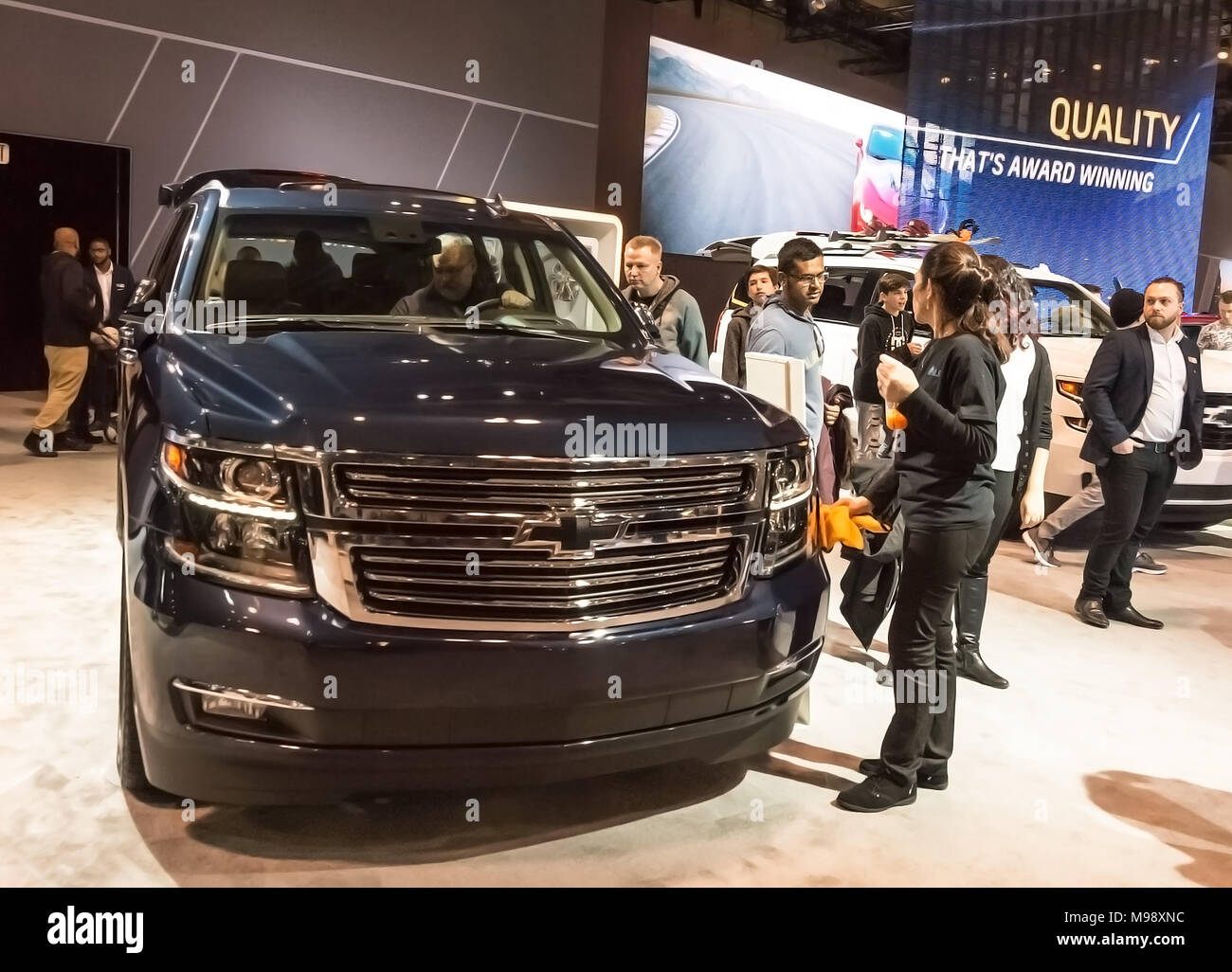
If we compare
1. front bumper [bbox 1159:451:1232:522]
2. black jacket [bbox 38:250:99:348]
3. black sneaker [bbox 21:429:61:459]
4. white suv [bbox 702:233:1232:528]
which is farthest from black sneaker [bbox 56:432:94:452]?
front bumper [bbox 1159:451:1232:522]

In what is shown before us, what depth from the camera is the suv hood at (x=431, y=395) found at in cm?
244

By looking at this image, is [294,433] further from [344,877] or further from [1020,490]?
[1020,490]

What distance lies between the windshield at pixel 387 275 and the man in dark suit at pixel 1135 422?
2832mm

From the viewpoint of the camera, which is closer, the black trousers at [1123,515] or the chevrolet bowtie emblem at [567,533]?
the chevrolet bowtie emblem at [567,533]

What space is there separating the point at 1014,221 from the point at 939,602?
9154 millimetres

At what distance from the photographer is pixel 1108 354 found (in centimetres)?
542

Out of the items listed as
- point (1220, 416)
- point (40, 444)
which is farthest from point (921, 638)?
point (40, 444)

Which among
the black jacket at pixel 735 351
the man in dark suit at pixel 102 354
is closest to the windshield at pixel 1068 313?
the black jacket at pixel 735 351

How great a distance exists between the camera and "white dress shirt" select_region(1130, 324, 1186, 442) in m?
5.38

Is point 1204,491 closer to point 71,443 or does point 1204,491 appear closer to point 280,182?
point 280,182

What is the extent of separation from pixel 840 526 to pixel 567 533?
1124mm

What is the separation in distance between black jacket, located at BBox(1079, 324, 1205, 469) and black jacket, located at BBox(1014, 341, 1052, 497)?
0.86 metres

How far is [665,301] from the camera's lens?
5.69 metres

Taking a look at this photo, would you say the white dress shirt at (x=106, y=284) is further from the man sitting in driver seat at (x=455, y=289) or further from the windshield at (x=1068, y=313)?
the windshield at (x=1068, y=313)
